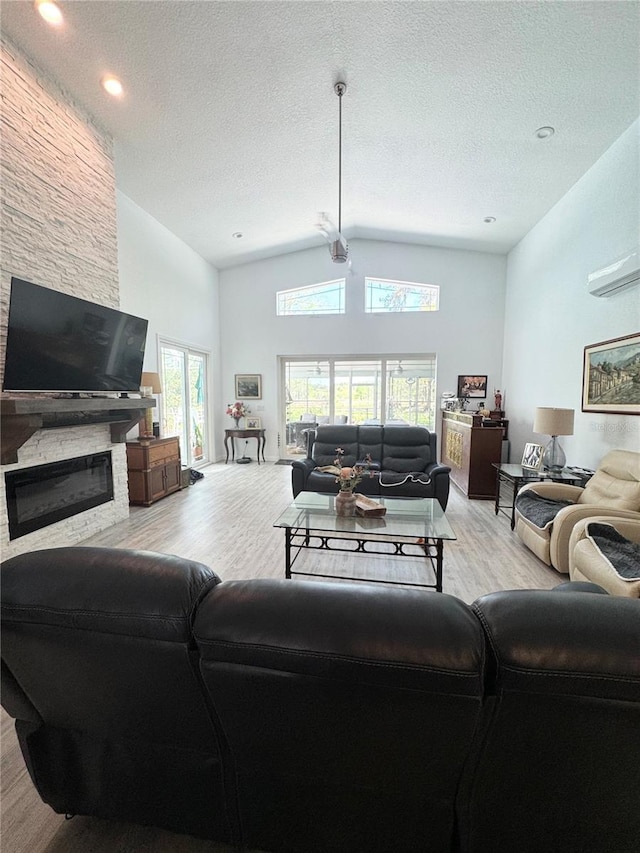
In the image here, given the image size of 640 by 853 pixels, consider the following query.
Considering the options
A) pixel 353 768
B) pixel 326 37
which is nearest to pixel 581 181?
pixel 326 37

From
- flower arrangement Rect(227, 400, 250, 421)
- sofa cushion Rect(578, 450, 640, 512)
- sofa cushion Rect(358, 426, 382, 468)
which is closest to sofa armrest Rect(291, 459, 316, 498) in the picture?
sofa cushion Rect(358, 426, 382, 468)

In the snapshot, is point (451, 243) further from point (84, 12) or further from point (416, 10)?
point (84, 12)

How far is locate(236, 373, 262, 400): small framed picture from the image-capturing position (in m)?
7.39

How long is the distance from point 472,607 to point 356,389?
6.53m

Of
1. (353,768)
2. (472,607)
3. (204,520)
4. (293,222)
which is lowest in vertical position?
(204,520)

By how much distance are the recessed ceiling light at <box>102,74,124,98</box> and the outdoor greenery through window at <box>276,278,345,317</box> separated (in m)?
4.24

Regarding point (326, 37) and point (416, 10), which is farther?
point (326, 37)

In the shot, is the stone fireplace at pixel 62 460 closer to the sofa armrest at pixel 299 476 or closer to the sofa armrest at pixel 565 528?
the sofa armrest at pixel 299 476

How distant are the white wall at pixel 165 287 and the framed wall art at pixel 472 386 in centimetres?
468

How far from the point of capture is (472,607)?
0.79 meters

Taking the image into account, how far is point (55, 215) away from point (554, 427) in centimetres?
491

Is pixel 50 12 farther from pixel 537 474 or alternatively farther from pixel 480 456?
pixel 480 456

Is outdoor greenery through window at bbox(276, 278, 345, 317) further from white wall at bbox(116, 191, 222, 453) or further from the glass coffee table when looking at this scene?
the glass coffee table

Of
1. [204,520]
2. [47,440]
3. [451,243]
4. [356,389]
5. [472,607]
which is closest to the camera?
[472,607]
